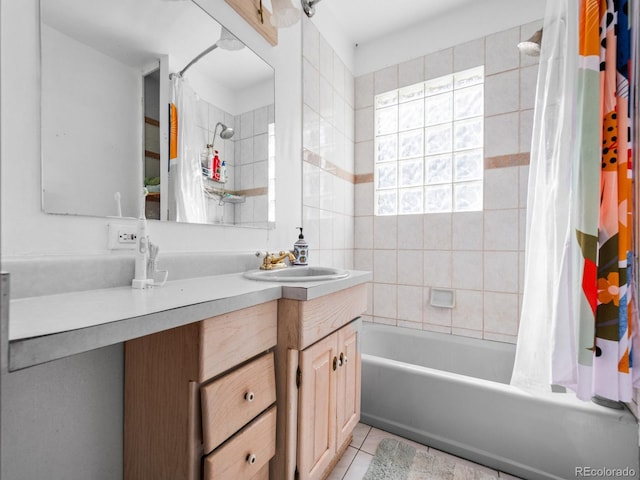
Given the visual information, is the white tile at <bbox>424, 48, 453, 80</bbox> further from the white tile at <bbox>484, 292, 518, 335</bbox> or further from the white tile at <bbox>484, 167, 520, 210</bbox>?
the white tile at <bbox>484, 292, 518, 335</bbox>

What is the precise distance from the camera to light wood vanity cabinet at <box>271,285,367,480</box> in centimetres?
98

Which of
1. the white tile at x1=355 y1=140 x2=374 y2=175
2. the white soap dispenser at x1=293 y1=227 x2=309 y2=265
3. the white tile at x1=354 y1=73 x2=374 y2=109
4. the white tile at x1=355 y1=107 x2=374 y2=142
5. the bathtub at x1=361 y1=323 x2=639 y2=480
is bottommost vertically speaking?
the bathtub at x1=361 y1=323 x2=639 y2=480

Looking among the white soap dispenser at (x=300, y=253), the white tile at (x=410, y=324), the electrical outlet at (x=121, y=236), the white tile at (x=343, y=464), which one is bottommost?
the white tile at (x=343, y=464)

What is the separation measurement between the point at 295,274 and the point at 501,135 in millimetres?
1724

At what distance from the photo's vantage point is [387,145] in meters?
2.51

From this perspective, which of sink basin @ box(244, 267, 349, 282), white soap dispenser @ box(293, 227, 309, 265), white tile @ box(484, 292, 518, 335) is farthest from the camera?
white tile @ box(484, 292, 518, 335)

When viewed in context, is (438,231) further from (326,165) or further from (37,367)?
(37,367)

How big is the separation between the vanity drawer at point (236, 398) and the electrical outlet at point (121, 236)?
0.54 m

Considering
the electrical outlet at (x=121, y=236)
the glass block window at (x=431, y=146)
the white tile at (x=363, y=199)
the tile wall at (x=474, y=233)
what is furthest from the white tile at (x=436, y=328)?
the electrical outlet at (x=121, y=236)

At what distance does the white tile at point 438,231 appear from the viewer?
2.23 m

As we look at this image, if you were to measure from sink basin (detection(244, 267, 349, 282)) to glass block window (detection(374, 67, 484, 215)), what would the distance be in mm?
1188

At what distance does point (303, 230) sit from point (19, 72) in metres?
1.38

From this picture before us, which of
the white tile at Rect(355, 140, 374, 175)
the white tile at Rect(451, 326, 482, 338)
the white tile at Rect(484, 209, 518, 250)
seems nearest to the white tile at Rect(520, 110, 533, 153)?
the white tile at Rect(484, 209, 518, 250)

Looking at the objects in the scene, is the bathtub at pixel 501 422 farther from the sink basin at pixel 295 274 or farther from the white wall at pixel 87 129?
the white wall at pixel 87 129
